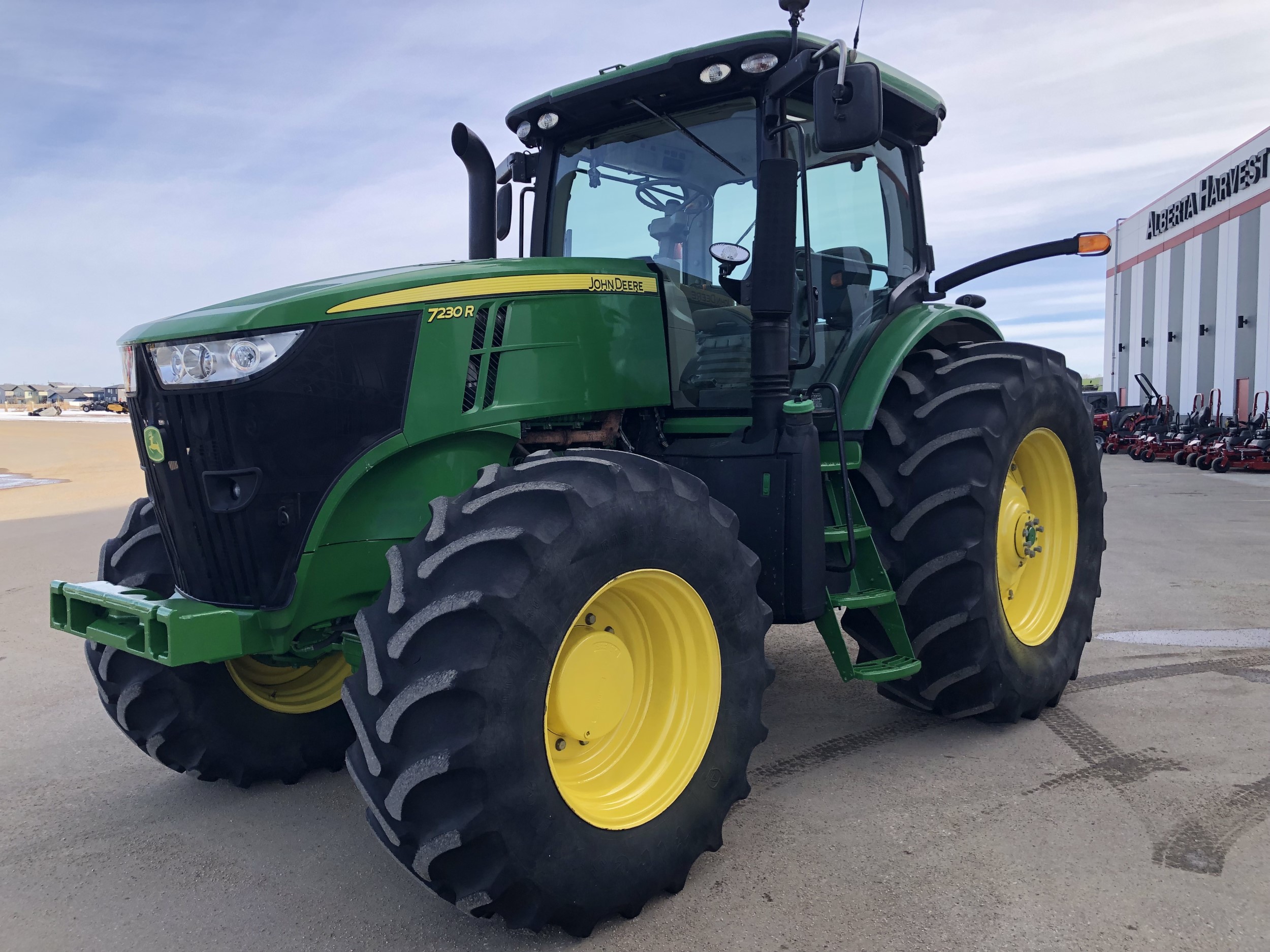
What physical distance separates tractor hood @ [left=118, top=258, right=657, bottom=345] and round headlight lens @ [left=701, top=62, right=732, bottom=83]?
2.67ft

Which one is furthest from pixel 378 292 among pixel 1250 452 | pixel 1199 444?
pixel 1199 444

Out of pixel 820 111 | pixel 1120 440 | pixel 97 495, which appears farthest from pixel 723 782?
pixel 1120 440

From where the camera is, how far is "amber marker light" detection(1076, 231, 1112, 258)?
4.04m

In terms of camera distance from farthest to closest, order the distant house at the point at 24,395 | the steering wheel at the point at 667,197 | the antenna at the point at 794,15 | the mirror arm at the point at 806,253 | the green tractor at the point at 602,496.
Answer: the distant house at the point at 24,395, the steering wheel at the point at 667,197, the mirror arm at the point at 806,253, the antenna at the point at 794,15, the green tractor at the point at 602,496

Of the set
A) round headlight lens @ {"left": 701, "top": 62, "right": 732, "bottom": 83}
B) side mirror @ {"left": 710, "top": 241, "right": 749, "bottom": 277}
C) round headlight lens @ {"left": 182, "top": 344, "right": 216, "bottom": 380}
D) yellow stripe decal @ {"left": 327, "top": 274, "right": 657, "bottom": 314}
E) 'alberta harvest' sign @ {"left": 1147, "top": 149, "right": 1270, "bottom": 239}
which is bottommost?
round headlight lens @ {"left": 182, "top": 344, "right": 216, "bottom": 380}

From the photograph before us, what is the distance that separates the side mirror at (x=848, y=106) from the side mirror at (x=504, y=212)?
1627 millimetres

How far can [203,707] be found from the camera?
11.5 ft

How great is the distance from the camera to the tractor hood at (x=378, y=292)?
9.12 feet

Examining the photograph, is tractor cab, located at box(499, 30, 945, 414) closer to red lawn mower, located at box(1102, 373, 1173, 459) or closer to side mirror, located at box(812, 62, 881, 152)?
side mirror, located at box(812, 62, 881, 152)

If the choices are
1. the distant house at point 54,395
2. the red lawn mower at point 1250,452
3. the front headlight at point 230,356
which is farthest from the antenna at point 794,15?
the distant house at point 54,395

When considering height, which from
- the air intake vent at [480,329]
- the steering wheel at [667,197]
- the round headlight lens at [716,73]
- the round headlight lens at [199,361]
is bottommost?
the round headlight lens at [199,361]

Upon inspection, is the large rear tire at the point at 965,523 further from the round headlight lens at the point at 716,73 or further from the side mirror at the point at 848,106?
the round headlight lens at the point at 716,73

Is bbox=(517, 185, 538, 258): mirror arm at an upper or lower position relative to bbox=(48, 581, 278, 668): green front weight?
upper

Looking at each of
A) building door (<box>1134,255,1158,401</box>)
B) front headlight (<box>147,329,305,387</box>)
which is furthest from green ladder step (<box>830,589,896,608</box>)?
building door (<box>1134,255,1158,401</box>)
